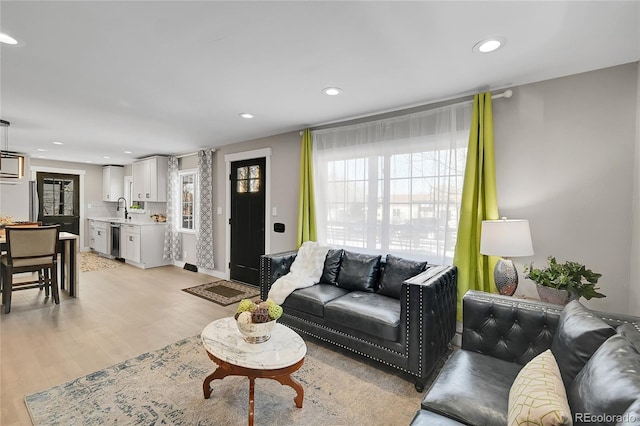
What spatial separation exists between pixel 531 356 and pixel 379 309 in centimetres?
106

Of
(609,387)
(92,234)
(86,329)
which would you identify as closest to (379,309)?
(609,387)

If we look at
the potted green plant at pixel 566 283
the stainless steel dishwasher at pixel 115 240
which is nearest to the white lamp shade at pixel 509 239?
the potted green plant at pixel 566 283

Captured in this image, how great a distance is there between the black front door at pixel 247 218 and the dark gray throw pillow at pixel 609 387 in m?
4.12

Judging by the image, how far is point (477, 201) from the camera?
8.95ft

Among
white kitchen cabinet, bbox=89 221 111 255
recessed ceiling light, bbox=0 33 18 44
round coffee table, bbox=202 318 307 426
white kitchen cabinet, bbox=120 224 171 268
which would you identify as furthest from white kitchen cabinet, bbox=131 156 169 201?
round coffee table, bbox=202 318 307 426

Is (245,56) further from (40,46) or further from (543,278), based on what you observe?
(543,278)

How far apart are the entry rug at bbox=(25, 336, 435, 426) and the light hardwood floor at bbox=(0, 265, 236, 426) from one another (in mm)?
184

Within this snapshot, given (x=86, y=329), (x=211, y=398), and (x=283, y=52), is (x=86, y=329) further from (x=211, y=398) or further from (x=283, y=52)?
(x=283, y=52)

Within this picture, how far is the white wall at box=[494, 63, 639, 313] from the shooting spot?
2.20 m

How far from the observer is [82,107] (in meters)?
3.25

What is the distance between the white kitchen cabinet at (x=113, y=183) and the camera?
314 inches

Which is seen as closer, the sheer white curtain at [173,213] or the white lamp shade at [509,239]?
the white lamp shade at [509,239]

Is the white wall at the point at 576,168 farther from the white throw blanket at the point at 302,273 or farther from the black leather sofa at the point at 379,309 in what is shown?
the white throw blanket at the point at 302,273

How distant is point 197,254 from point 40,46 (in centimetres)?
417
